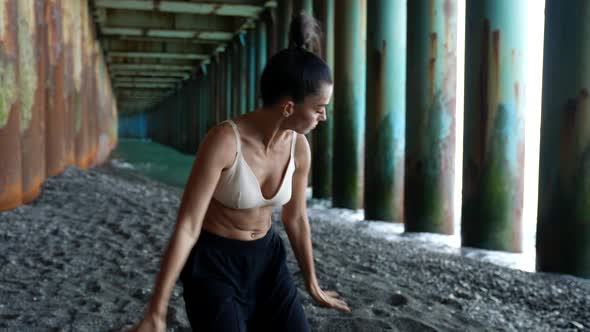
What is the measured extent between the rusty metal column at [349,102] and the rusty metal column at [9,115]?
510 cm

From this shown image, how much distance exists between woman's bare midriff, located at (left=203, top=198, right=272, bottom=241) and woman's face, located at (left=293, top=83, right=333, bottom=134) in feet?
1.40

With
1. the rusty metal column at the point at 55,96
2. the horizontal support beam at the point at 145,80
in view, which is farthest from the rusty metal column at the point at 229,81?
the horizontal support beam at the point at 145,80

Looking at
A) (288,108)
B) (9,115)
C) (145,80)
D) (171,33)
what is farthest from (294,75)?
(145,80)

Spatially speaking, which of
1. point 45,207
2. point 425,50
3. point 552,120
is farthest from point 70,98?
point 552,120

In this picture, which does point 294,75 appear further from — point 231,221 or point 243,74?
point 243,74

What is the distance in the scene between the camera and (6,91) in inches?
271

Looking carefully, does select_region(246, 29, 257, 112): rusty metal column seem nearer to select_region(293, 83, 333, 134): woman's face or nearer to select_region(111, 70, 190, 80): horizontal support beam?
select_region(111, 70, 190, 80): horizontal support beam

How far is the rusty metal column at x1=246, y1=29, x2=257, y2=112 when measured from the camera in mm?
19438

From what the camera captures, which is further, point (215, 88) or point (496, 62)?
point (215, 88)

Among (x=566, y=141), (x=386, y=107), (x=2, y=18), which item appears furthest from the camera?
(x=386, y=107)

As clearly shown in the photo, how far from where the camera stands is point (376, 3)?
8531 mm

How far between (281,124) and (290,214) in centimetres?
52

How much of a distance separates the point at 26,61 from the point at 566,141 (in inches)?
266

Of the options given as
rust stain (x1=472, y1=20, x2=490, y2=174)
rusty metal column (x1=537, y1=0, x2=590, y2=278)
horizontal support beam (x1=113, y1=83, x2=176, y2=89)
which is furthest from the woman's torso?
horizontal support beam (x1=113, y1=83, x2=176, y2=89)
